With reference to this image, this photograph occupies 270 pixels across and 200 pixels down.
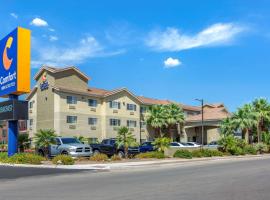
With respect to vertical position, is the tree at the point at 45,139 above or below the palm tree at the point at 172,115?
below

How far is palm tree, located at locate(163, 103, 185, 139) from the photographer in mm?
66562

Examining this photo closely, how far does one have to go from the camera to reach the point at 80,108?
5672 centimetres

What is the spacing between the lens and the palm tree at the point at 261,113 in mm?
56906

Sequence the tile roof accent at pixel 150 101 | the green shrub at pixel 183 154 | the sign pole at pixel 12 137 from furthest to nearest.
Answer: the tile roof accent at pixel 150 101 → the green shrub at pixel 183 154 → the sign pole at pixel 12 137

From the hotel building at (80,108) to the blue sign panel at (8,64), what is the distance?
71.3ft

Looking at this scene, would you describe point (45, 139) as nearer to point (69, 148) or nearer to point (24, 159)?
point (69, 148)

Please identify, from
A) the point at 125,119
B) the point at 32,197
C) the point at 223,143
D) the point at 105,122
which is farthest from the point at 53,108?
the point at 32,197

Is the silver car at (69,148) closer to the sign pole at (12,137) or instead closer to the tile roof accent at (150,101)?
the sign pole at (12,137)

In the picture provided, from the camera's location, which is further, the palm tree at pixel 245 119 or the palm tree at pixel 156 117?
the palm tree at pixel 156 117

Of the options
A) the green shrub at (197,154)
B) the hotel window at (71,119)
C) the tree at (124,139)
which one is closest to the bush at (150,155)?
the tree at (124,139)

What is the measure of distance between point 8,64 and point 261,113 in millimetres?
36871

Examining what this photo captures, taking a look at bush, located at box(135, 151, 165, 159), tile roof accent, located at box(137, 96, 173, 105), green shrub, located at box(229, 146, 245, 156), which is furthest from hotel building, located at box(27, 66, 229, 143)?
bush, located at box(135, 151, 165, 159)

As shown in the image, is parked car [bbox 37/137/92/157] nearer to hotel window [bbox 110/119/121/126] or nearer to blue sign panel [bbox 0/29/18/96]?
blue sign panel [bbox 0/29/18/96]

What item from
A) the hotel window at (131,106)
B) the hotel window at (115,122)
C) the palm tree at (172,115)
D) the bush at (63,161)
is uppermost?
the hotel window at (131,106)
